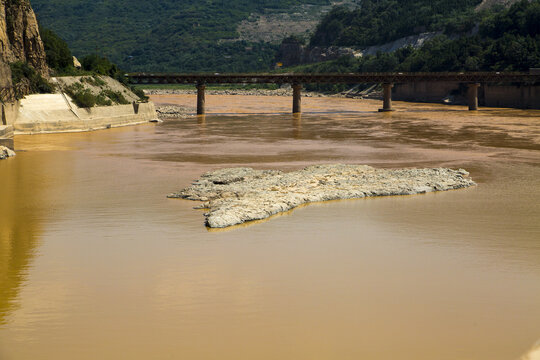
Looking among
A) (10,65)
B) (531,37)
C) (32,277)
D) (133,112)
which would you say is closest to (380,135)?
(133,112)

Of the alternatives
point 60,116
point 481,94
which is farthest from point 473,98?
point 60,116

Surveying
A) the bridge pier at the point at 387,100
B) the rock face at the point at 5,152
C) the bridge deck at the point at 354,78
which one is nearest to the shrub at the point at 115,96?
the bridge deck at the point at 354,78

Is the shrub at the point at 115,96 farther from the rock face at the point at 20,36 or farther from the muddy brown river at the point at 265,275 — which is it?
Result: the muddy brown river at the point at 265,275

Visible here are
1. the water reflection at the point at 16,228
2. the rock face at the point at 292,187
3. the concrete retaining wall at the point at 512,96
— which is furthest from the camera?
the concrete retaining wall at the point at 512,96

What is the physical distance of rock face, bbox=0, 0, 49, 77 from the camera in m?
81.5

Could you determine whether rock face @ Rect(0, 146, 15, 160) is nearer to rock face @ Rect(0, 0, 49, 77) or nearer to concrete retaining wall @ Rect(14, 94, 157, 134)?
concrete retaining wall @ Rect(14, 94, 157, 134)

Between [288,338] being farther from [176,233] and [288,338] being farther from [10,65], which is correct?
[10,65]

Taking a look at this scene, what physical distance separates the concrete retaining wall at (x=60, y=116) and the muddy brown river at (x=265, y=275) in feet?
107

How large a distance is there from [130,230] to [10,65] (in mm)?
60736

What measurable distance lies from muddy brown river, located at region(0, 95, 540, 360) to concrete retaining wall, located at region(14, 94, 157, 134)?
107 ft

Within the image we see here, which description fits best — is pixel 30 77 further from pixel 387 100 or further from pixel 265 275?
pixel 387 100

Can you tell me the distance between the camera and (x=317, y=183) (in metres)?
37.2

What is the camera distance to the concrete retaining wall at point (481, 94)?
13100 centimetres

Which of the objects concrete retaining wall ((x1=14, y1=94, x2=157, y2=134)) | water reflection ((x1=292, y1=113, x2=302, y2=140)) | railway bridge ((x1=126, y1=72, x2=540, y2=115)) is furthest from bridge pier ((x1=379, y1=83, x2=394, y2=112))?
concrete retaining wall ((x1=14, y1=94, x2=157, y2=134))
